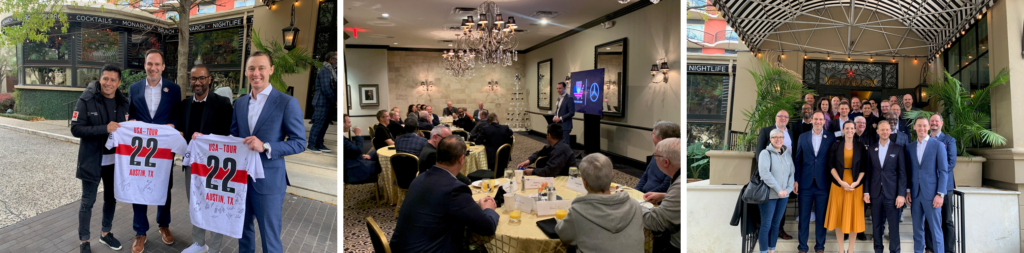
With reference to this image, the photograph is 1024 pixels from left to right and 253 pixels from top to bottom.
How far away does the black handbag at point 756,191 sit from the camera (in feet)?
14.7

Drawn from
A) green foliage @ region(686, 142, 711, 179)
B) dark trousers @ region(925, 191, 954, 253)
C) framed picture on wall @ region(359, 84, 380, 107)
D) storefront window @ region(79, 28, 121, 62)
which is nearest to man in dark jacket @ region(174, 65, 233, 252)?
storefront window @ region(79, 28, 121, 62)

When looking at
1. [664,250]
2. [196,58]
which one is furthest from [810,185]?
[196,58]

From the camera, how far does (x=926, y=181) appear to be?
4652 mm

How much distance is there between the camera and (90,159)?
308 cm

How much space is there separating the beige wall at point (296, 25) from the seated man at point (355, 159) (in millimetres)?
682

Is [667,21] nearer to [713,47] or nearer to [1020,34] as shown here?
[713,47]

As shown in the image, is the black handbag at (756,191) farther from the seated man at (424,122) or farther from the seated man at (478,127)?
the seated man at (424,122)

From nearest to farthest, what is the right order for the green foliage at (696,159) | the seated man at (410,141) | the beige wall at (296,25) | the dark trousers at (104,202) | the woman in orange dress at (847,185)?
the seated man at (410,141), the beige wall at (296,25), the dark trousers at (104,202), the green foliage at (696,159), the woman in orange dress at (847,185)

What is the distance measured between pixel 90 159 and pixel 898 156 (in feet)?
23.1

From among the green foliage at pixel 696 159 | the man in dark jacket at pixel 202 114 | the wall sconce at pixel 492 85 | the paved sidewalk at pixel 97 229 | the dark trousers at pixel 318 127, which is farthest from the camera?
the green foliage at pixel 696 159

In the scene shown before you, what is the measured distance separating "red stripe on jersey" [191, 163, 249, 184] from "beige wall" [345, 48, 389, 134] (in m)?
1.33

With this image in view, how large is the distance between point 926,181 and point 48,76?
769 centimetres

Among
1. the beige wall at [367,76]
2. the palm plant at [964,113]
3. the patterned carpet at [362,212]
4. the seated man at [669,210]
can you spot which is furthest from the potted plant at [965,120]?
the beige wall at [367,76]

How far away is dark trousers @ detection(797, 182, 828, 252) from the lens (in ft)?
15.9
